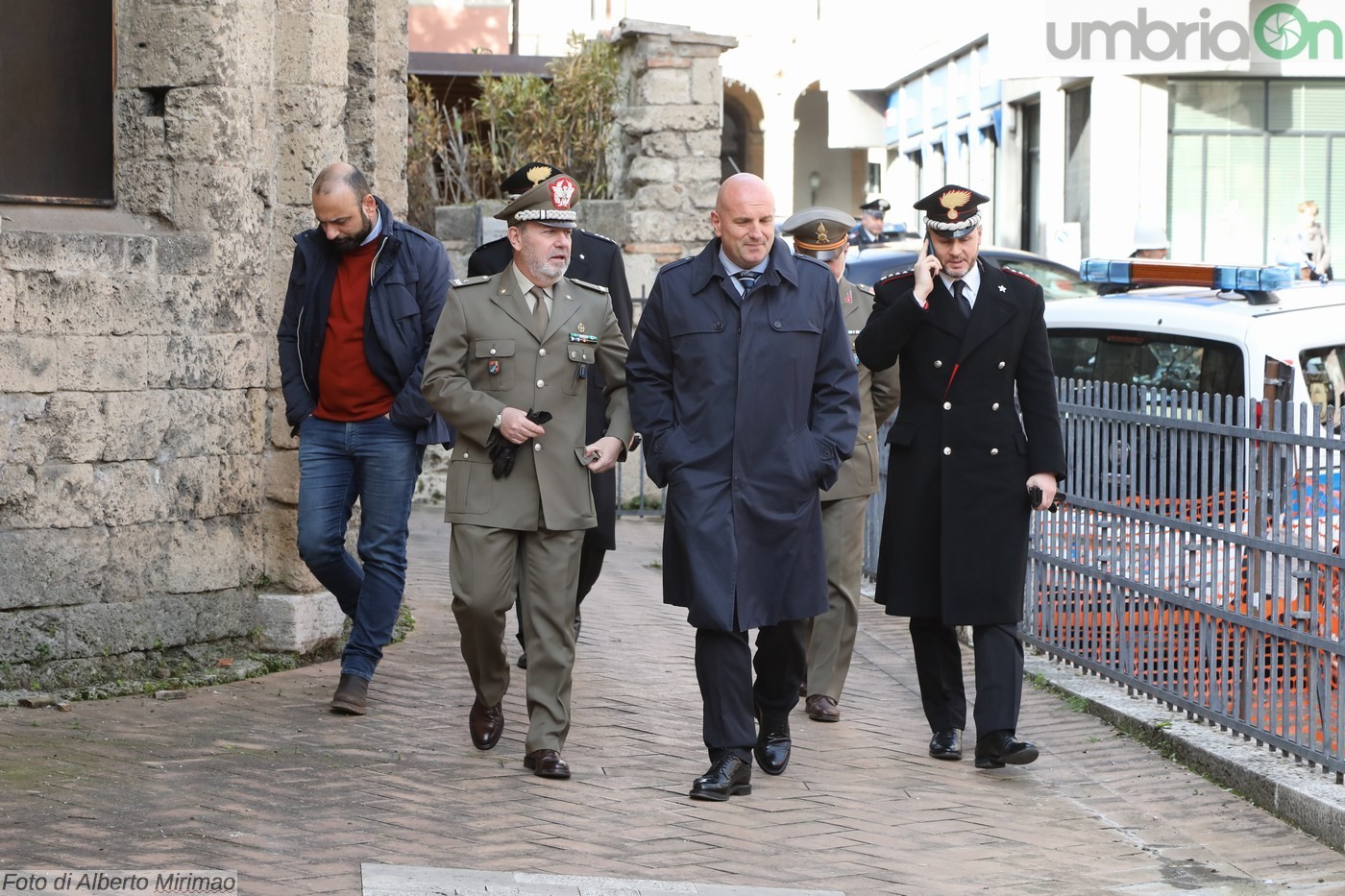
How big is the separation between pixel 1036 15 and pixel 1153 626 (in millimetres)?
19920

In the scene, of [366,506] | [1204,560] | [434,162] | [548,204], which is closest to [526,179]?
[548,204]

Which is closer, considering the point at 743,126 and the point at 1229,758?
the point at 1229,758

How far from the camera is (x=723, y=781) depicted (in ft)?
19.2

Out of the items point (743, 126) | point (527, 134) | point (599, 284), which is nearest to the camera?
point (599, 284)

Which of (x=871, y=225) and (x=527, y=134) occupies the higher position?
(x=527, y=134)

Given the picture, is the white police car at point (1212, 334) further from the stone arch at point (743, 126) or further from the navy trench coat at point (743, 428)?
the stone arch at point (743, 126)

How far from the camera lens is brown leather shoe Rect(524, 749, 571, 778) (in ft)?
19.7

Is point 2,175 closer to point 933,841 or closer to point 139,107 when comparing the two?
point 139,107

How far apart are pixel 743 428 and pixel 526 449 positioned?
76 cm

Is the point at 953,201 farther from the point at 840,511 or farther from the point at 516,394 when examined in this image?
the point at 516,394

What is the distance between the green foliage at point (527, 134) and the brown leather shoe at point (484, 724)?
27.6ft

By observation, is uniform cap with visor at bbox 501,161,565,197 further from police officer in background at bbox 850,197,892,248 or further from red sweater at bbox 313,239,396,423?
police officer in background at bbox 850,197,892,248

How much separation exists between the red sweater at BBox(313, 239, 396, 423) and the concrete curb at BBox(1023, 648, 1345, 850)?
2.98 m

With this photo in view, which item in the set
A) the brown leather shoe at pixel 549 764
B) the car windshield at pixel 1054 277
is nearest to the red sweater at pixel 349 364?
the brown leather shoe at pixel 549 764
